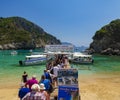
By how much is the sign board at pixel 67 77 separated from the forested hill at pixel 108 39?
10711 centimetres

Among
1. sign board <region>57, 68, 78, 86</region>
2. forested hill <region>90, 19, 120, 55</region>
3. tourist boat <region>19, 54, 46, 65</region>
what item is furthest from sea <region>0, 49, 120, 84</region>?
forested hill <region>90, 19, 120, 55</region>

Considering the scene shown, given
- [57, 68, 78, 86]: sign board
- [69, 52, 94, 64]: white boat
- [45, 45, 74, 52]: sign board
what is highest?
[45, 45, 74, 52]: sign board

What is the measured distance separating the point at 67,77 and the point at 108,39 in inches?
4761

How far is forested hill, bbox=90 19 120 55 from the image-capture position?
12569 centimetres

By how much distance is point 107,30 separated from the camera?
5463 inches

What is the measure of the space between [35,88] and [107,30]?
13125cm

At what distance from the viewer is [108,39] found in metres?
133

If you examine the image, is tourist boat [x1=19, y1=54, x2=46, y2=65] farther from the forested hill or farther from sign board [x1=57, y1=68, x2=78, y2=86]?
the forested hill

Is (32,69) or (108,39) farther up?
(108,39)

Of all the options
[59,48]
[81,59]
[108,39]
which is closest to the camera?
[59,48]

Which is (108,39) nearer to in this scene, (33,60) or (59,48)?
(33,60)

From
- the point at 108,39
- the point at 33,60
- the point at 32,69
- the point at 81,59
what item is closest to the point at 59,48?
the point at 32,69

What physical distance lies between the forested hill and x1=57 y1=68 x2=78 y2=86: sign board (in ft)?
351

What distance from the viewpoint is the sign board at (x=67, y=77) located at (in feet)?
46.5
